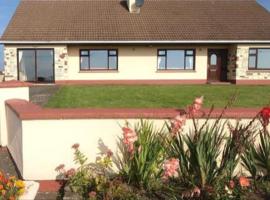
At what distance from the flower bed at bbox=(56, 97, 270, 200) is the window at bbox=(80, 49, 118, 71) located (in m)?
19.1

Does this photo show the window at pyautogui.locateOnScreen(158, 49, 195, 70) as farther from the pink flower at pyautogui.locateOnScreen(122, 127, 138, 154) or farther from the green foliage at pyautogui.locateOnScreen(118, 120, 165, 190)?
the pink flower at pyautogui.locateOnScreen(122, 127, 138, 154)

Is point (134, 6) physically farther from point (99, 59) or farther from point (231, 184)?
point (231, 184)

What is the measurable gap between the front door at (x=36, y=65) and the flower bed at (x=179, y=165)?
19687mm

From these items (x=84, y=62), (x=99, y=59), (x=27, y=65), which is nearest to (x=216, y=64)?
(x=99, y=59)

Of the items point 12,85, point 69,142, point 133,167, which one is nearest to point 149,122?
point 133,167

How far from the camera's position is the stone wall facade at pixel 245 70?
79.4ft

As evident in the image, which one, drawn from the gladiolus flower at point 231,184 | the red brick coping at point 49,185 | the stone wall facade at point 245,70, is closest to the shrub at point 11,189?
the red brick coping at point 49,185

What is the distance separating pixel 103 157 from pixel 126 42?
1820cm

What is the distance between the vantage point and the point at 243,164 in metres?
5.48

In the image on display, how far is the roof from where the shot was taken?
23703mm

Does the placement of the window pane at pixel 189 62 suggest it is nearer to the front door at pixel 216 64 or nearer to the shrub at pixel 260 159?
the front door at pixel 216 64

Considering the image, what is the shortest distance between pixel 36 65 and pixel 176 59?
10013 millimetres

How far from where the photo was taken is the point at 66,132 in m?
5.73

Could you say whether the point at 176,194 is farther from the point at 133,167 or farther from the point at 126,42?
the point at 126,42
